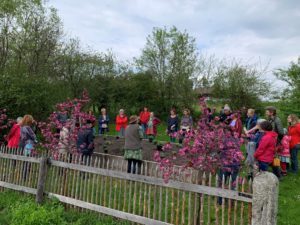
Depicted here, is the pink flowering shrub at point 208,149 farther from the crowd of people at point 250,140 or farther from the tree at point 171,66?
the tree at point 171,66

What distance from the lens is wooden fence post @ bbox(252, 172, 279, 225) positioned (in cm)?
413

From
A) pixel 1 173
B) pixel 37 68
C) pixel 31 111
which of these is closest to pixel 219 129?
pixel 1 173

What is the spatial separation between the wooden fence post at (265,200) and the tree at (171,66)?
73.0 feet

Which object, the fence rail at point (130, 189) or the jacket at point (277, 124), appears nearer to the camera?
the fence rail at point (130, 189)

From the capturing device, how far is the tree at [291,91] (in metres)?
24.6

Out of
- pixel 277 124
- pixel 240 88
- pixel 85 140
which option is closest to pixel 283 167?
pixel 277 124

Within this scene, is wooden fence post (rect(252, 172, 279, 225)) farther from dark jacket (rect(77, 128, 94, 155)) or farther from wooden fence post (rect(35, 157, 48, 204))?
dark jacket (rect(77, 128, 94, 155))

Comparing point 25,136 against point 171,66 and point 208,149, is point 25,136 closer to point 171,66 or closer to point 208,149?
point 208,149

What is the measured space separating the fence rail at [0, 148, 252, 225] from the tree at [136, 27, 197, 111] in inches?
780

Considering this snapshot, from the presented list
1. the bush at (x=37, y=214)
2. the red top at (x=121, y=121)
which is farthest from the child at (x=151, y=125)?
the bush at (x=37, y=214)

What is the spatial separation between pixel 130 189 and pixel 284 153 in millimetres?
5664

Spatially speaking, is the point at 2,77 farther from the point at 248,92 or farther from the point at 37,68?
the point at 248,92

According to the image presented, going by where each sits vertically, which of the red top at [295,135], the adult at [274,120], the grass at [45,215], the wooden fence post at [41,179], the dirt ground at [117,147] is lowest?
the grass at [45,215]

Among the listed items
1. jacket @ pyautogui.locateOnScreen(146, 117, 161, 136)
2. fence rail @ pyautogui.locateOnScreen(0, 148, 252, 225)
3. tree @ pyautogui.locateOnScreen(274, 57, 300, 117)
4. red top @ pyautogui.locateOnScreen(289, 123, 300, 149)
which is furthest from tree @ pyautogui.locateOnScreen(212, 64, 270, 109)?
fence rail @ pyautogui.locateOnScreen(0, 148, 252, 225)
